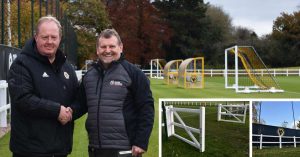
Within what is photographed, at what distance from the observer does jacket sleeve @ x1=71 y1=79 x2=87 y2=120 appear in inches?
158

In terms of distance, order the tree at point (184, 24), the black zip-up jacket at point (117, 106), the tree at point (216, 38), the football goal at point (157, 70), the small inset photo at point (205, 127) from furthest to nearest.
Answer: the tree at point (184, 24)
the tree at point (216, 38)
the football goal at point (157, 70)
the small inset photo at point (205, 127)
the black zip-up jacket at point (117, 106)

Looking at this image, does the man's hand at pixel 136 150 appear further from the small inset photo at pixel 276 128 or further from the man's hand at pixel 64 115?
the small inset photo at pixel 276 128

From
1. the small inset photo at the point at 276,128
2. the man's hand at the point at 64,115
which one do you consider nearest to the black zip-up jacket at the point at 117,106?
the man's hand at the point at 64,115

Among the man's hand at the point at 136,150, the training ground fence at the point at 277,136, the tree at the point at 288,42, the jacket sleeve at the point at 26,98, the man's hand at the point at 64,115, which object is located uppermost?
the tree at the point at 288,42

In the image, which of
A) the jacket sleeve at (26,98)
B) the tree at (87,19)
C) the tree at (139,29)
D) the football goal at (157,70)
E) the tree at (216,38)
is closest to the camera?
the jacket sleeve at (26,98)

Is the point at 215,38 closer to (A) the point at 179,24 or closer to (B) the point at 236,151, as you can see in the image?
(A) the point at 179,24

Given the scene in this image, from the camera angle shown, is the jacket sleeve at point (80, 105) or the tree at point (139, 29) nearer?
the jacket sleeve at point (80, 105)

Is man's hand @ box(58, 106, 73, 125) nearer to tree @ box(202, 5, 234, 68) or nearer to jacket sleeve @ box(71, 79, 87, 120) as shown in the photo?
jacket sleeve @ box(71, 79, 87, 120)

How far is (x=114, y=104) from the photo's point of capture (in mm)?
3945

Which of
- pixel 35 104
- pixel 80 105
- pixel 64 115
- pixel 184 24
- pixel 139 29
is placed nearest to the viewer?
pixel 35 104

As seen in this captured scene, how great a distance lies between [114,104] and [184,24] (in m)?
60.6

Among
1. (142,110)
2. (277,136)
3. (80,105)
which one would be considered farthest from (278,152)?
(80,105)

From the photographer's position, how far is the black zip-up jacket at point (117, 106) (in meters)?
3.95

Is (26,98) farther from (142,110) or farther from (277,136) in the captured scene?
(277,136)
